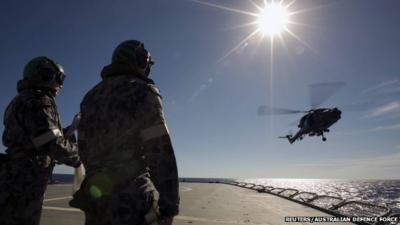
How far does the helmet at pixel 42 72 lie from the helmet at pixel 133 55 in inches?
50.7

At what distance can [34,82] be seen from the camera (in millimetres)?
Result: 3752

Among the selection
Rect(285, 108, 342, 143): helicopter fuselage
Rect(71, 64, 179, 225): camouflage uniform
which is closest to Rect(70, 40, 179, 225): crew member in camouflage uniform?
Rect(71, 64, 179, 225): camouflage uniform

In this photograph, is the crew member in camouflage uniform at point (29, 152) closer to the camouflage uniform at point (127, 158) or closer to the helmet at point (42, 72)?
the helmet at point (42, 72)

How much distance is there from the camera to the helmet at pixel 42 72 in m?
3.79

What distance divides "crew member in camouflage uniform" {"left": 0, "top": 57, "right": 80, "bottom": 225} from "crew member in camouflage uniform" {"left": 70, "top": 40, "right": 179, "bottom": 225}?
0.73 m

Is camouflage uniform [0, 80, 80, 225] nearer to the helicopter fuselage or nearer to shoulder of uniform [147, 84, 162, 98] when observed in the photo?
shoulder of uniform [147, 84, 162, 98]

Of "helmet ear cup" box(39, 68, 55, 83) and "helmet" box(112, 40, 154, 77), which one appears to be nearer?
"helmet" box(112, 40, 154, 77)

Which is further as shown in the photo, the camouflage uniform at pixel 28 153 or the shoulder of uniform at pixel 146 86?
the camouflage uniform at pixel 28 153

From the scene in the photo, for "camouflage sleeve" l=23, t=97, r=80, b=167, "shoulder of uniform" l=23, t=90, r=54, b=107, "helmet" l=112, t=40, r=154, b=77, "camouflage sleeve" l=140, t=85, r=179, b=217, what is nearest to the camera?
"camouflage sleeve" l=140, t=85, r=179, b=217

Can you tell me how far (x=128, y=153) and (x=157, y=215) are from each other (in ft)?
1.72

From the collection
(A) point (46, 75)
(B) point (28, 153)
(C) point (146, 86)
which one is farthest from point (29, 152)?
(C) point (146, 86)

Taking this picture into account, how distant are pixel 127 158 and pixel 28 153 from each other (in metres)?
1.64

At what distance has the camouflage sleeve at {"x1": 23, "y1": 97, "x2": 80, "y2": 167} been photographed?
338 cm

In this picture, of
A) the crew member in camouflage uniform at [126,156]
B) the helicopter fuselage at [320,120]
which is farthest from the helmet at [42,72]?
the helicopter fuselage at [320,120]
